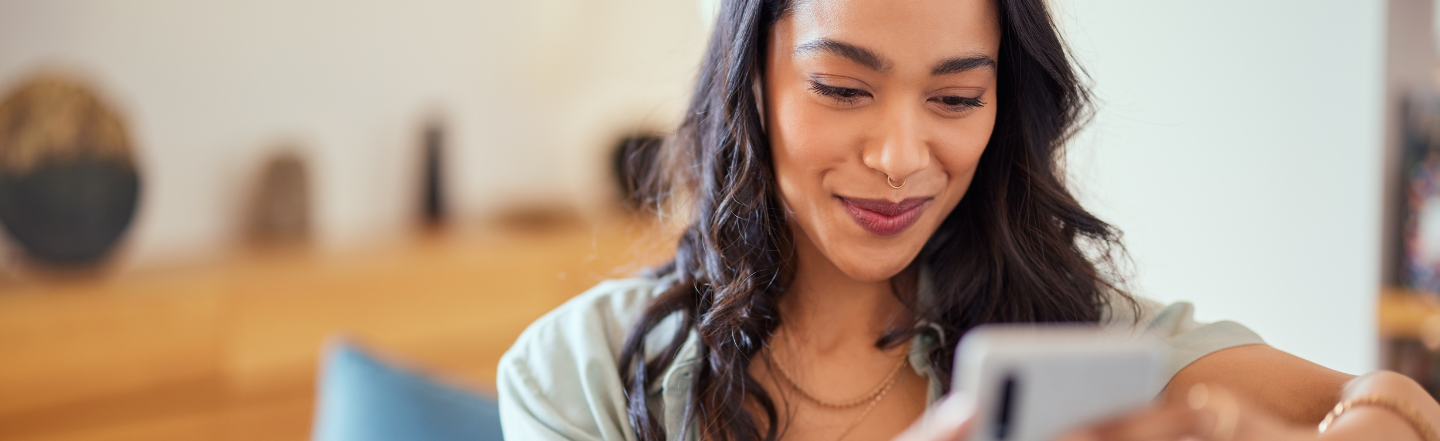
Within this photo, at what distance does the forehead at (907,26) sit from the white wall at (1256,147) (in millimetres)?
194

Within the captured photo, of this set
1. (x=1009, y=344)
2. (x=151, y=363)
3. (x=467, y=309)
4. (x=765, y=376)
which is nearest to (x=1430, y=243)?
(x=765, y=376)

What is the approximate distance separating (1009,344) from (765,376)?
0.52 meters

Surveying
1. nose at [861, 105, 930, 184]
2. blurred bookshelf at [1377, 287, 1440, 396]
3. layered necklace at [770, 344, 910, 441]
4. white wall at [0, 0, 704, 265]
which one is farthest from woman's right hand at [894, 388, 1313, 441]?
white wall at [0, 0, 704, 265]

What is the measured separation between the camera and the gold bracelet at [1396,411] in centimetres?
70

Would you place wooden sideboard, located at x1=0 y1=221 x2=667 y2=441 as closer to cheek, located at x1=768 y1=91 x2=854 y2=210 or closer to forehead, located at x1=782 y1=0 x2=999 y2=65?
cheek, located at x1=768 y1=91 x2=854 y2=210

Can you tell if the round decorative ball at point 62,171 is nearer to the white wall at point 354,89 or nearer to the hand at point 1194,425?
the white wall at point 354,89

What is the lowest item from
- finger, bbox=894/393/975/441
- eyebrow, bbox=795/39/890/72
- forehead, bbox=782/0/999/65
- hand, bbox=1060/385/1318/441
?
hand, bbox=1060/385/1318/441

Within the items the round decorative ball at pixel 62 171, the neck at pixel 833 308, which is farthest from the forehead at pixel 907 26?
the round decorative ball at pixel 62 171

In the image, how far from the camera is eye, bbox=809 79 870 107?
0.83 meters

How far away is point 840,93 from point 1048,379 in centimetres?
38

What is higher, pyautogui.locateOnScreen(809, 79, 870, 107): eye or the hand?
pyautogui.locateOnScreen(809, 79, 870, 107): eye

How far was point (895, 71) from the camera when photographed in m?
0.80

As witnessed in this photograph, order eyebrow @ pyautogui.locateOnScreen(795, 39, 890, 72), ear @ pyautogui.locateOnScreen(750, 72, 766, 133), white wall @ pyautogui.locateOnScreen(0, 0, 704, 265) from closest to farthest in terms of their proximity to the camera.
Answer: eyebrow @ pyautogui.locateOnScreen(795, 39, 890, 72)
ear @ pyautogui.locateOnScreen(750, 72, 766, 133)
white wall @ pyautogui.locateOnScreen(0, 0, 704, 265)

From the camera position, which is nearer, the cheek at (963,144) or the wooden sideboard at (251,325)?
the cheek at (963,144)
